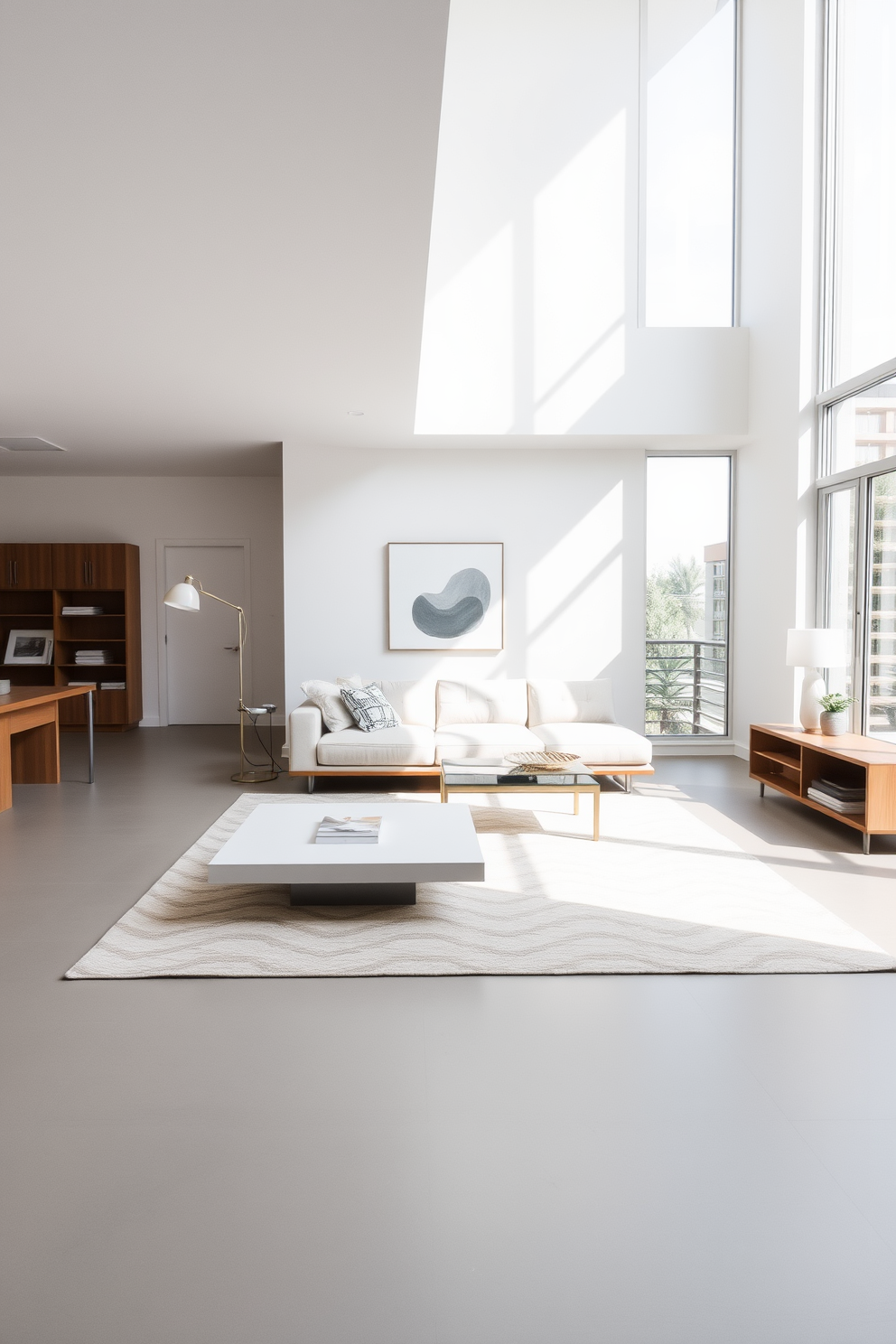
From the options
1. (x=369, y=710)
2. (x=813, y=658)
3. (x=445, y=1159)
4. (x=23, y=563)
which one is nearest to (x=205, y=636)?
(x=23, y=563)

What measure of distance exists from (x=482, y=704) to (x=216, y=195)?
453 cm

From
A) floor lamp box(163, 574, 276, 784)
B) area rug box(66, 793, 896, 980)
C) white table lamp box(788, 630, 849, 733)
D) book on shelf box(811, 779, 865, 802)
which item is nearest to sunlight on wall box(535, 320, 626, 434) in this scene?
white table lamp box(788, 630, 849, 733)

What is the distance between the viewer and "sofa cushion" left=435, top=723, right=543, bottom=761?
610 centimetres

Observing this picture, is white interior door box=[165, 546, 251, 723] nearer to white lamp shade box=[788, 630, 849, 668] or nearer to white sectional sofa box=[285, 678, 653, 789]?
white sectional sofa box=[285, 678, 653, 789]

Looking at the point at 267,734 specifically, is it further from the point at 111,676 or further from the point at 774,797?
the point at 774,797

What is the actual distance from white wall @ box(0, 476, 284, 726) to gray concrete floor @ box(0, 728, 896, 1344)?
21.0ft

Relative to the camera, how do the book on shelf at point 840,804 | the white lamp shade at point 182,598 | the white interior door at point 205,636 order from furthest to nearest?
the white interior door at point 205,636, the white lamp shade at point 182,598, the book on shelf at point 840,804

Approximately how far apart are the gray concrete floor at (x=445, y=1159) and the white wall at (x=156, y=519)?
6.40 m

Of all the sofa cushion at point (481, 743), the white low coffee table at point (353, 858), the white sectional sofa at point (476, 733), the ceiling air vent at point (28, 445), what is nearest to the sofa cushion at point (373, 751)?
the white sectional sofa at point (476, 733)

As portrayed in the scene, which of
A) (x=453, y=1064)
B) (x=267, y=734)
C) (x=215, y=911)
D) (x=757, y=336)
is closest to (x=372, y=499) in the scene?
(x=267, y=734)

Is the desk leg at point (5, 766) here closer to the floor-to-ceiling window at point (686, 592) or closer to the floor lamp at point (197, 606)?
the floor lamp at point (197, 606)

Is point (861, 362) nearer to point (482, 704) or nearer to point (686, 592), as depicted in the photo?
point (686, 592)

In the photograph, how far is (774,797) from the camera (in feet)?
20.0

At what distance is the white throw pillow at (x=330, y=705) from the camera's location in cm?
634
